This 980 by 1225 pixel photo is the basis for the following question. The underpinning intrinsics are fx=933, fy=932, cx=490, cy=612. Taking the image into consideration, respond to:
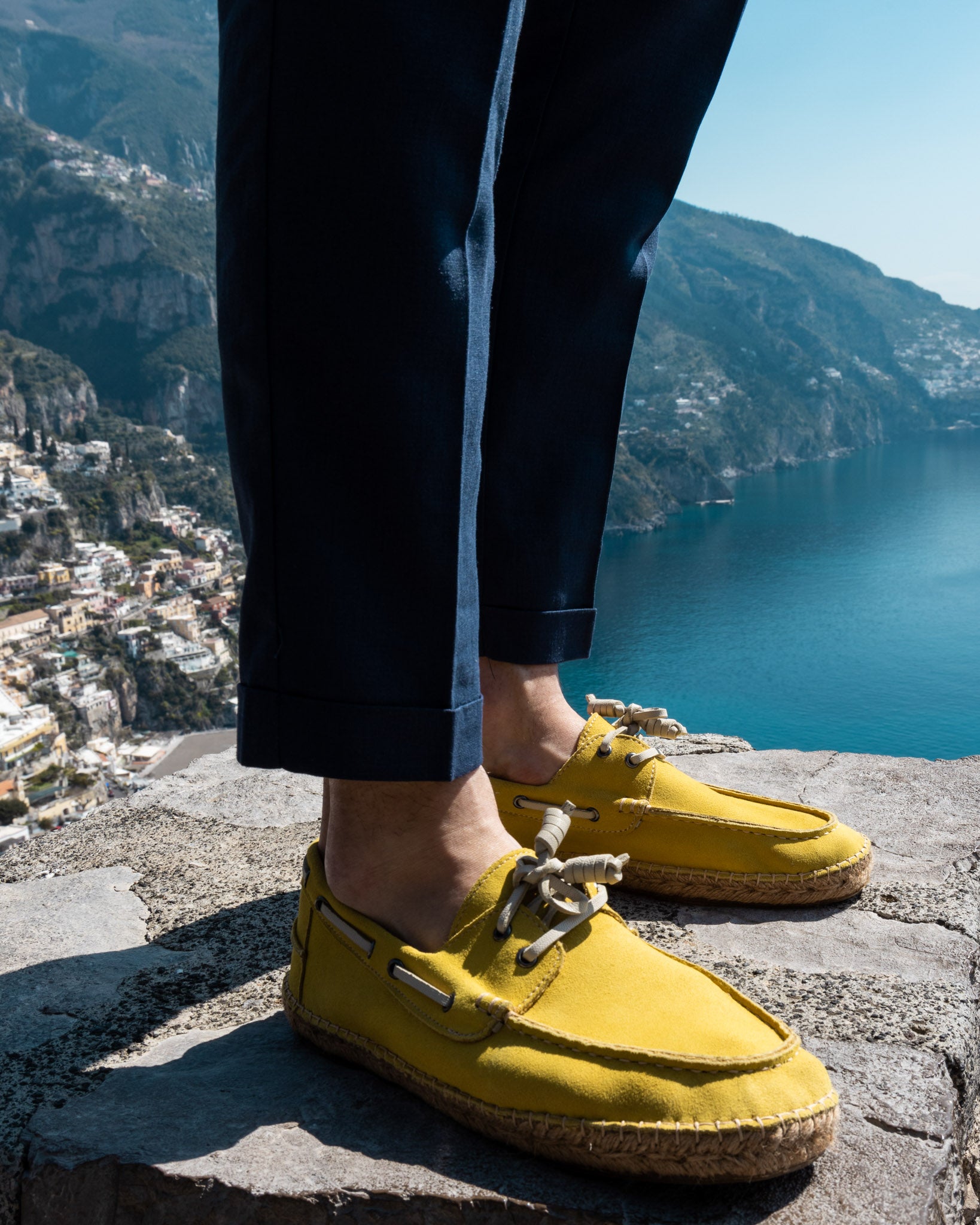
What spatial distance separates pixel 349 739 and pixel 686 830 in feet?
1.14

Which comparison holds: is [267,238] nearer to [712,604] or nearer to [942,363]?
[712,604]

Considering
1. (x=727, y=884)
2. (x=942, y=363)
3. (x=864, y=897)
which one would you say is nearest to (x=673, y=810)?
(x=727, y=884)

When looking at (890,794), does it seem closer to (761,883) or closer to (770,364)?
(761,883)

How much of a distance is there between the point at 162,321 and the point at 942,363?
32939 mm

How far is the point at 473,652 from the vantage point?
499 millimetres

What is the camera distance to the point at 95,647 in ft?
68.0

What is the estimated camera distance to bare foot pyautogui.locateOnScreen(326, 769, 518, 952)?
0.51m

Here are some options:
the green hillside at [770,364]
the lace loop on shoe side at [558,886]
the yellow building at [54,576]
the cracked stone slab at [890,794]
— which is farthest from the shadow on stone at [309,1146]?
the green hillside at [770,364]

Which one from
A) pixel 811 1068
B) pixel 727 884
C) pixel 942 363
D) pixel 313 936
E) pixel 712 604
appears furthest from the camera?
pixel 942 363

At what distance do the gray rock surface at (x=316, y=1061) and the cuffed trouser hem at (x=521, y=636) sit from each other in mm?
213

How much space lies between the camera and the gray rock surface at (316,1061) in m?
0.44

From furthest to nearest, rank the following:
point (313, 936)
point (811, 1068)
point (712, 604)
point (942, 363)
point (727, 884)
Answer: point (942, 363), point (712, 604), point (727, 884), point (313, 936), point (811, 1068)

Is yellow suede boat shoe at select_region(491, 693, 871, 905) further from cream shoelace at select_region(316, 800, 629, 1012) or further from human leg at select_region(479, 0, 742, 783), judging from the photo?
cream shoelace at select_region(316, 800, 629, 1012)

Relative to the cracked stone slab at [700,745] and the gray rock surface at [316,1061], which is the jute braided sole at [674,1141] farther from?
the cracked stone slab at [700,745]
